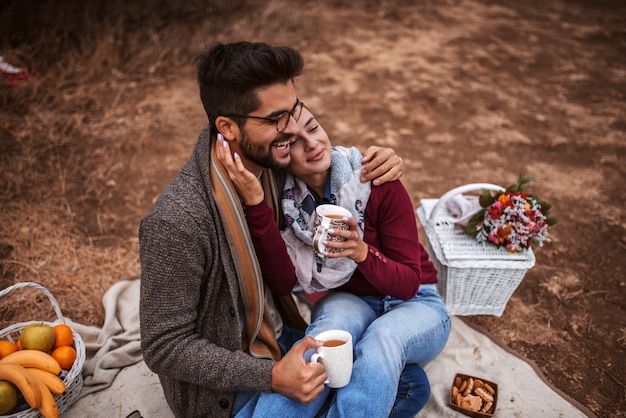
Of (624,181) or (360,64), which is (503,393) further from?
(360,64)

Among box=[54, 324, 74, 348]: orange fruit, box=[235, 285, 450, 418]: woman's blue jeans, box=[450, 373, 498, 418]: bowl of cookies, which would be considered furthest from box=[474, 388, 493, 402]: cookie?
box=[54, 324, 74, 348]: orange fruit

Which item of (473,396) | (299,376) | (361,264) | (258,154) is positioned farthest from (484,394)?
(258,154)

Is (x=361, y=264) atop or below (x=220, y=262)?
below

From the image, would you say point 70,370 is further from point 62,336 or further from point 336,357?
point 336,357

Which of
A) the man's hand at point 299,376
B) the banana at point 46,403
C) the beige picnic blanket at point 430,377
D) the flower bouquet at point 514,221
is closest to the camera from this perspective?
the man's hand at point 299,376

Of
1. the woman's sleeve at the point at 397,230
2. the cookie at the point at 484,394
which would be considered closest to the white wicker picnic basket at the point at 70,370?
the woman's sleeve at the point at 397,230

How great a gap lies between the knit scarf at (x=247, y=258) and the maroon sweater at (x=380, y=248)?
80 millimetres

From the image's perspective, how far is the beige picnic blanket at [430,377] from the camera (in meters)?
2.64

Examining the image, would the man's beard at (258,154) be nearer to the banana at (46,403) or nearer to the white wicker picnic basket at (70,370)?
the white wicker picnic basket at (70,370)

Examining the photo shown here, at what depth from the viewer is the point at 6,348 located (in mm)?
2418

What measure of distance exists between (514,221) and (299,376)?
70.4 inches

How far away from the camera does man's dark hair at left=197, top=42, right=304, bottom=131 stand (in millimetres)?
2008

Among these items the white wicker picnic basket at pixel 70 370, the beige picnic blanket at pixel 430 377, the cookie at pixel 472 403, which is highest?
the white wicker picnic basket at pixel 70 370

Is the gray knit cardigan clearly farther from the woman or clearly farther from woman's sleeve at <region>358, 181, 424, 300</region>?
woman's sleeve at <region>358, 181, 424, 300</region>
